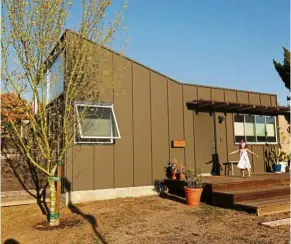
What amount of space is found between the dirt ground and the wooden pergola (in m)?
4.31

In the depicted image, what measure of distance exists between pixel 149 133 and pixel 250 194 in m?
4.08

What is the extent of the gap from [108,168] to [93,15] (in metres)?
4.91

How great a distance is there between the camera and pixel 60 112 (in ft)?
29.3

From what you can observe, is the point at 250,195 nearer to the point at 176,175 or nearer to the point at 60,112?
the point at 176,175

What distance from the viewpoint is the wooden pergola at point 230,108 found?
11266mm

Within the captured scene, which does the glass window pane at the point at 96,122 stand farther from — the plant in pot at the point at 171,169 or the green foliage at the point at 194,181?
the green foliage at the point at 194,181

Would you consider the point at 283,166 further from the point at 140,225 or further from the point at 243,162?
the point at 140,225

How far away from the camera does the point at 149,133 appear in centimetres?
1046

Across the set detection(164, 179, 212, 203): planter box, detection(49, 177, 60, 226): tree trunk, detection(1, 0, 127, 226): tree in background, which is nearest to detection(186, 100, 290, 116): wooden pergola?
detection(164, 179, 212, 203): planter box

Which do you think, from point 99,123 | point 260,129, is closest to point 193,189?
point 99,123

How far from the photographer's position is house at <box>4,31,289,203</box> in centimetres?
916

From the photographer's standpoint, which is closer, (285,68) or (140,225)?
(140,225)

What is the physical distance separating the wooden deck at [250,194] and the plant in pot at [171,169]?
30 centimetres

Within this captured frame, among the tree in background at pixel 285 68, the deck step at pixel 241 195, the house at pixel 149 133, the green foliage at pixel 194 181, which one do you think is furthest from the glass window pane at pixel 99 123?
the tree in background at pixel 285 68
